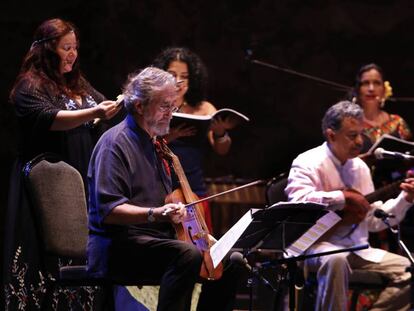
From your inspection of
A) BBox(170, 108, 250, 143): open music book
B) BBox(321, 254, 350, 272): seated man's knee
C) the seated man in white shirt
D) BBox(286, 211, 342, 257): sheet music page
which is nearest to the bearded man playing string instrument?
BBox(286, 211, 342, 257): sheet music page

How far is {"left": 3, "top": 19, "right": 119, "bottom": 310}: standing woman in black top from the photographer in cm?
445

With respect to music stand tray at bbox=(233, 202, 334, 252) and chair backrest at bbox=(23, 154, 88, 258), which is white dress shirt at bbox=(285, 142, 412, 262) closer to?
music stand tray at bbox=(233, 202, 334, 252)

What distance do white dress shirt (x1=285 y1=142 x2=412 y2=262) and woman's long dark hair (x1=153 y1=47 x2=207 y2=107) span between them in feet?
2.82

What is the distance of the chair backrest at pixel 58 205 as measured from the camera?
411cm

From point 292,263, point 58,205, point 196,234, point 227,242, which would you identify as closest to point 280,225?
point 292,263

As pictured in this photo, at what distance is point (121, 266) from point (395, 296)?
Result: 90.8 inches

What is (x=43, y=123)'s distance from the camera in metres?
4.48

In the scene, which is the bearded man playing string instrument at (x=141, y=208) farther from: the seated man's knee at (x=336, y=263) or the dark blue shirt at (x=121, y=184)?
the seated man's knee at (x=336, y=263)

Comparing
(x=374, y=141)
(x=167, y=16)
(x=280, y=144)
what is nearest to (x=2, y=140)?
(x=167, y=16)

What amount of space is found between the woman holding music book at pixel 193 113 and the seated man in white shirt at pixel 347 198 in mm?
599

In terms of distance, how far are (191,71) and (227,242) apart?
2.35 meters

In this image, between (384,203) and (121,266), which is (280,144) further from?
(121,266)

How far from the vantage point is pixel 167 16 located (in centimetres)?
800

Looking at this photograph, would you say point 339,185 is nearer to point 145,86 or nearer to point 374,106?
point 374,106
